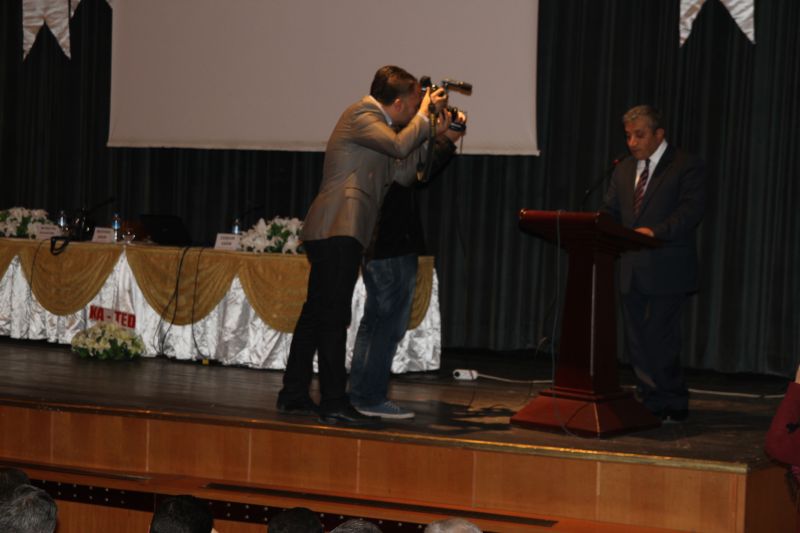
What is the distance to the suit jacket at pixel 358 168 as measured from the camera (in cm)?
418

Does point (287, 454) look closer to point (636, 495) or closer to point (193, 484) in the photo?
point (193, 484)

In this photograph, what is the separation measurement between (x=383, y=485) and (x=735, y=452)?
1.32 metres

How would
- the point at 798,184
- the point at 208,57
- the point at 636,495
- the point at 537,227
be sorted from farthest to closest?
the point at 208,57 < the point at 798,184 < the point at 537,227 < the point at 636,495

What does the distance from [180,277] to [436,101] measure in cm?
285

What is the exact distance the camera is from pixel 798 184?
664cm

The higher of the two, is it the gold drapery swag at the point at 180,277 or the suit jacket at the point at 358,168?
the suit jacket at the point at 358,168

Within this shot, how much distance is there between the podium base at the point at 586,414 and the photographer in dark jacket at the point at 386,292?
22.2 inches

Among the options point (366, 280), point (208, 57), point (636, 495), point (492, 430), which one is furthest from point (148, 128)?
point (636, 495)

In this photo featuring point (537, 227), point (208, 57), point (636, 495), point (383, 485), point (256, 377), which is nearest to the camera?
point (636, 495)

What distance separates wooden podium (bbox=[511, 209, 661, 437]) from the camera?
424 cm

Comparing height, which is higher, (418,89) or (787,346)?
(418,89)

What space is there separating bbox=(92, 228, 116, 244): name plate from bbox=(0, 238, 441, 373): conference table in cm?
22

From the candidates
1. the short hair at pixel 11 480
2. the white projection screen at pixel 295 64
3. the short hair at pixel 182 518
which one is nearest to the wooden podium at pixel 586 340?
the short hair at pixel 182 518

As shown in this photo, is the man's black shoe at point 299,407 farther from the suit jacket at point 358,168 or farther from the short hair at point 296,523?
the short hair at point 296,523
